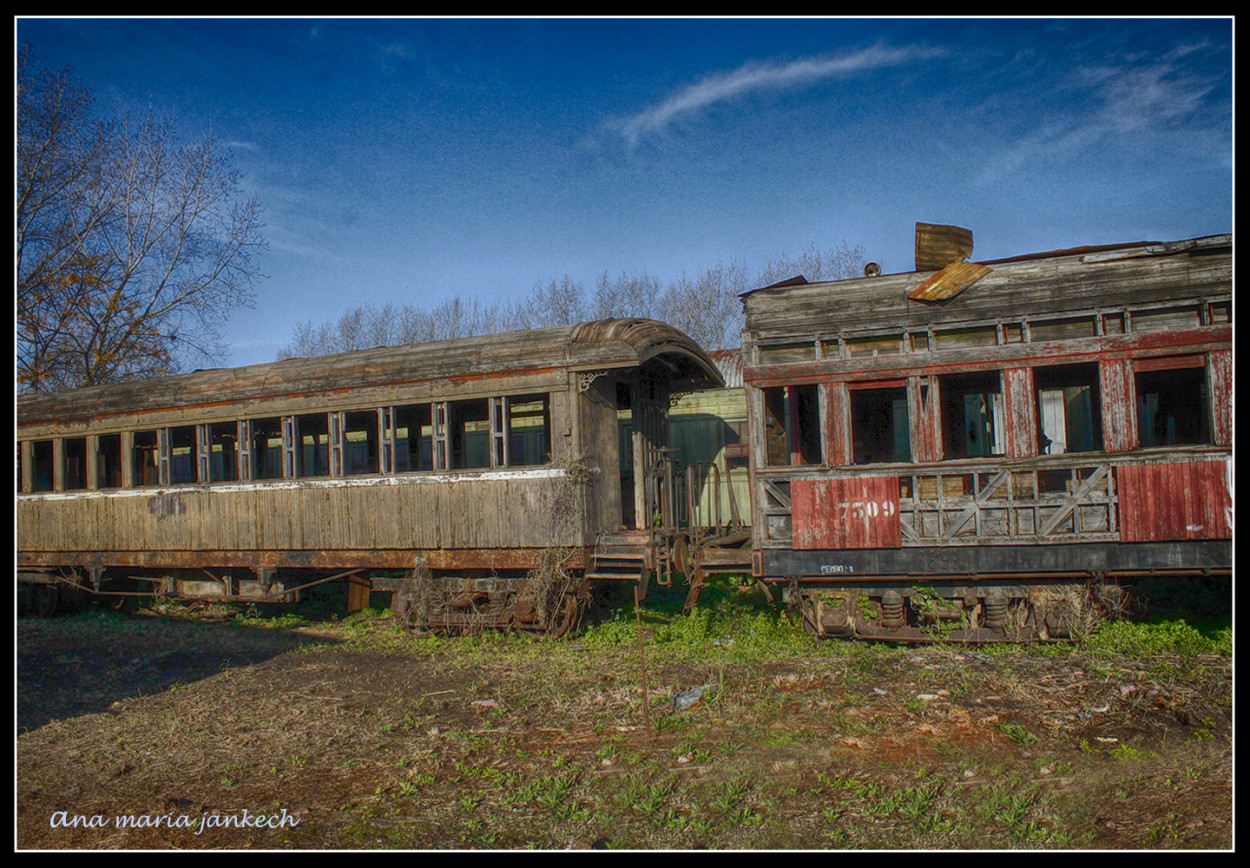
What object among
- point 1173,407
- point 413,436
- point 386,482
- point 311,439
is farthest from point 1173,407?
point 311,439

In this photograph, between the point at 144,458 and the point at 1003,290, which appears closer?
the point at 1003,290

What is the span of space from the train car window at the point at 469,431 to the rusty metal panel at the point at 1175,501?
7.83 m

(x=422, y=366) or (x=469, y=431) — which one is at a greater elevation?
(x=422, y=366)

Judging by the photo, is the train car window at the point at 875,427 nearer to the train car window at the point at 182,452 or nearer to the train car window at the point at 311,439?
the train car window at the point at 311,439

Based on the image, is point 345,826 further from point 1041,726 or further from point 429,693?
point 1041,726

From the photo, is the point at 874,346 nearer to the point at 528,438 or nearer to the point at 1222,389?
the point at 1222,389

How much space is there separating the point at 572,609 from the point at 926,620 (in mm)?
4352

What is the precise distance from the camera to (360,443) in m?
16.8

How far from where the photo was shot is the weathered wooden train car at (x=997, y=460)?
9.25 metres

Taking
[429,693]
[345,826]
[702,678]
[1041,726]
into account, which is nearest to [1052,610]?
[1041,726]

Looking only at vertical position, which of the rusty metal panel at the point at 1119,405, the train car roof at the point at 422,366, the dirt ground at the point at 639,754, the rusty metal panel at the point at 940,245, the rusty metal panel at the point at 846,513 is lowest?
the dirt ground at the point at 639,754

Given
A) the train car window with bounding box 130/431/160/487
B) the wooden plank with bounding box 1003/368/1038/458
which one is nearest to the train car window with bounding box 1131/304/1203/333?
the wooden plank with bounding box 1003/368/1038/458

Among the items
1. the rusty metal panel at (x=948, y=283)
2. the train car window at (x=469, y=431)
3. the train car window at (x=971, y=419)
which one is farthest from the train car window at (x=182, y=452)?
the train car window at (x=971, y=419)

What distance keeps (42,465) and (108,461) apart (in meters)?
1.13
